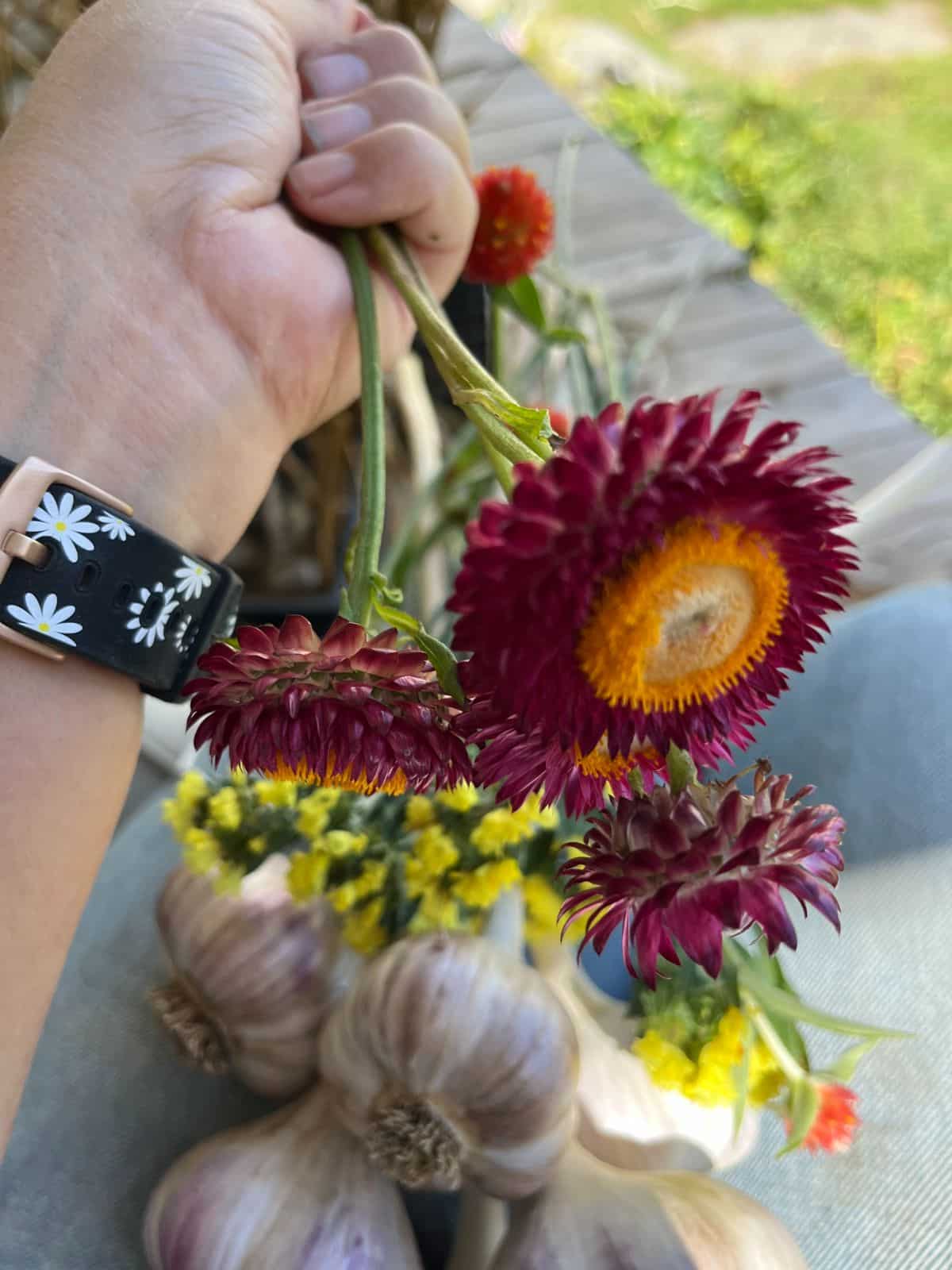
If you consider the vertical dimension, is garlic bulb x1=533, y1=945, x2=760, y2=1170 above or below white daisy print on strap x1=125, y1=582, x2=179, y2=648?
below

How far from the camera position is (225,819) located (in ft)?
1.35

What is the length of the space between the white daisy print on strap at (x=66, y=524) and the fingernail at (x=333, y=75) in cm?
23

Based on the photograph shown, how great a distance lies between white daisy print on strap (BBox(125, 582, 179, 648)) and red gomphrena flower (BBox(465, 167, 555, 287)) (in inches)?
9.5

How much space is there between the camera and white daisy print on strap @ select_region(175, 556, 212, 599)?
13.2 inches

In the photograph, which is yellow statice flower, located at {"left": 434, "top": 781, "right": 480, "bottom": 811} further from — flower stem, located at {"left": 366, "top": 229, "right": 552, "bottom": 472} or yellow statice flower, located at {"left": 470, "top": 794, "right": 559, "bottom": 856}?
flower stem, located at {"left": 366, "top": 229, "right": 552, "bottom": 472}

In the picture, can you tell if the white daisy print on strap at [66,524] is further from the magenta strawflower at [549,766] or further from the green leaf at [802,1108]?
the green leaf at [802,1108]

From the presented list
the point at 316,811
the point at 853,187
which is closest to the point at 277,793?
the point at 316,811

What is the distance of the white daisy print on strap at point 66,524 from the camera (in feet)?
1.01

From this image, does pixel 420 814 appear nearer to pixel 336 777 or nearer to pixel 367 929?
pixel 367 929

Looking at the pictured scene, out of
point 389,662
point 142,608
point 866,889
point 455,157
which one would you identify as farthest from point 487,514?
point 866,889

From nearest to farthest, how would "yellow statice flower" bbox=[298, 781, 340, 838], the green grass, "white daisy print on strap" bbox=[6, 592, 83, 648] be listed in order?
1. "white daisy print on strap" bbox=[6, 592, 83, 648]
2. "yellow statice flower" bbox=[298, 781, 340, 838]
3. the green grass

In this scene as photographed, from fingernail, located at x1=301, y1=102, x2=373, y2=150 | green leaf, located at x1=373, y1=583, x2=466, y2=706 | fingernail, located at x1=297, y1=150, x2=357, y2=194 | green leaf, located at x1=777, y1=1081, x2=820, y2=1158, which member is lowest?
green leaf, located at x1=777, y1=1081, x2=820, y2=1158

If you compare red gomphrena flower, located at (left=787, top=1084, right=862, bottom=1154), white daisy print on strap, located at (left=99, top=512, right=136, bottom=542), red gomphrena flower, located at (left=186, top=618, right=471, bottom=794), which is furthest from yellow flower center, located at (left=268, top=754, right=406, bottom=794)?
red gomphrena flower, located at (left=787, top=1084, right=862, bottom=1154)

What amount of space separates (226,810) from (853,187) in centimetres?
198
